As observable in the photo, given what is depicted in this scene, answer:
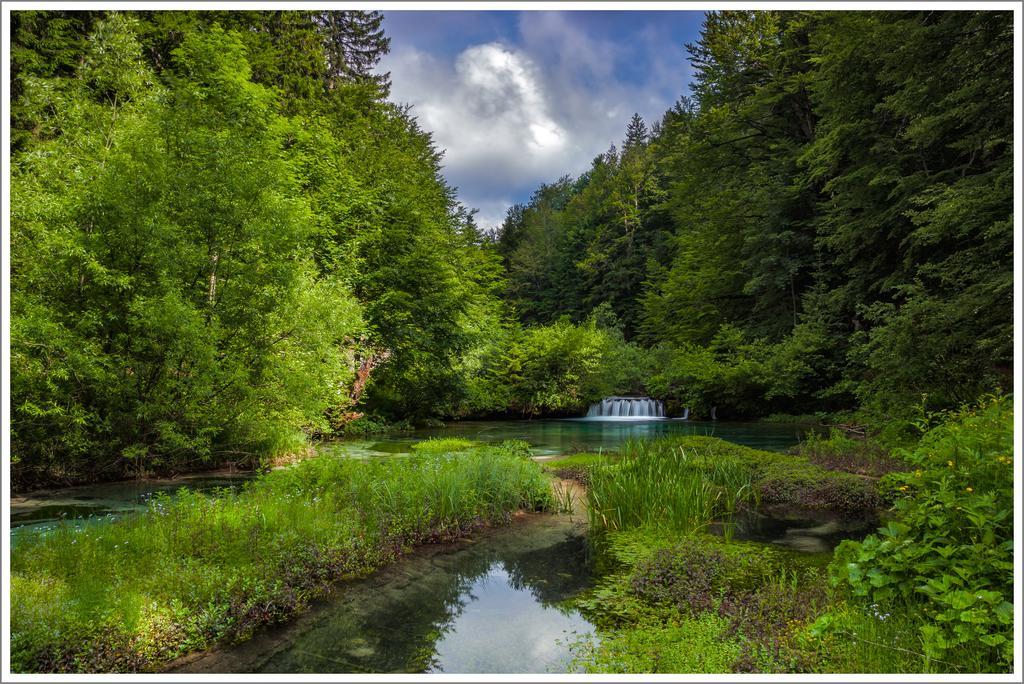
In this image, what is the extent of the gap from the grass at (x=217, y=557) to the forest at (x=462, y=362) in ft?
0.09

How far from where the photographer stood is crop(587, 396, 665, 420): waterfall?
27.3 meters

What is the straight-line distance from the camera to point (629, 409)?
2762 cm

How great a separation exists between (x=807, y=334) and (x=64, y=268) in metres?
20.4

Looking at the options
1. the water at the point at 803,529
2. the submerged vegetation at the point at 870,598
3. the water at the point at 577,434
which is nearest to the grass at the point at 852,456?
the water at the point at 803,529

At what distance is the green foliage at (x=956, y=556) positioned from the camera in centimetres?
287

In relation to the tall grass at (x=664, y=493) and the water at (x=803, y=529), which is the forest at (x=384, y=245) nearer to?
the water at (x=803, y=529)

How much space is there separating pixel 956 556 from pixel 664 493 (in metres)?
3.91

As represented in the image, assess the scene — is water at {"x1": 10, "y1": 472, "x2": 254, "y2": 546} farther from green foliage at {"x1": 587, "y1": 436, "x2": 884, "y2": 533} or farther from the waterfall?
the waterfall

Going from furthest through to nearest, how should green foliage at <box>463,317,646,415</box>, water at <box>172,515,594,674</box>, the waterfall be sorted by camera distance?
green foliage at <box>463,317,646,415</box>
the waterfall
water at <box>172,515,594,674</box>

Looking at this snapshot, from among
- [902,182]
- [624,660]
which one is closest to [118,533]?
[624,660]

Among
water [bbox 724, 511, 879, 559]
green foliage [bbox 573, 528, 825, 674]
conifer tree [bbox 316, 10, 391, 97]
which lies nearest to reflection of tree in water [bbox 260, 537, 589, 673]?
green foliage [bbox 573, 528, 825, 674]

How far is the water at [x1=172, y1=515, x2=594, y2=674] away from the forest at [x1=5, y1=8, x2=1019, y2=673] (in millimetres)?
166

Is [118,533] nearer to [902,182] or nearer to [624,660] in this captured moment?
[624,660]

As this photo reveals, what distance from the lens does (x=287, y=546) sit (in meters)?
5.10
